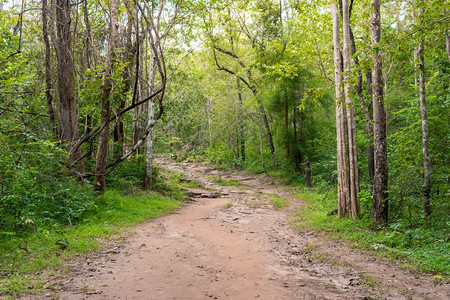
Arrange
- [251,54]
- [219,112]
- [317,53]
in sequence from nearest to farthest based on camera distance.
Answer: [317,53] → [251,54] → [219,112]

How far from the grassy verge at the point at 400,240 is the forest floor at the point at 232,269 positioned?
0.27 metres

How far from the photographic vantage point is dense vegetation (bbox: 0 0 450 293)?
5812mm

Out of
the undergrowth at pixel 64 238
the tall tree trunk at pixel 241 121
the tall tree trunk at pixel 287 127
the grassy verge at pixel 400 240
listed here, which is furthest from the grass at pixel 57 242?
the tall tree trunk at pixel 241 121

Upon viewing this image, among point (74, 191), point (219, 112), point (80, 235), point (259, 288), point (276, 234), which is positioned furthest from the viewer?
point (219, 112)

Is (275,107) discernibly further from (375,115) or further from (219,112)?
(375,115)

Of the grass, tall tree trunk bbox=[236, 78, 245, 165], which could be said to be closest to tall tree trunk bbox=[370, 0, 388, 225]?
the grass

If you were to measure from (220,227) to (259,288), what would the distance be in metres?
4.52

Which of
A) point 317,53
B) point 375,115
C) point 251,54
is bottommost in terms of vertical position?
point 375,115

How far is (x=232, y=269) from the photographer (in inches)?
206

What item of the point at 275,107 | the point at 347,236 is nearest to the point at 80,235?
the point at 347,236

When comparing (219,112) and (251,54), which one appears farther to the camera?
(219,112)

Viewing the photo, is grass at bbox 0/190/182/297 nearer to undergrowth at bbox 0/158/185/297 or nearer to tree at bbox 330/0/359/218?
undergrowth at bbox 0/158/185/297

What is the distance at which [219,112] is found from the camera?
25.8 meters

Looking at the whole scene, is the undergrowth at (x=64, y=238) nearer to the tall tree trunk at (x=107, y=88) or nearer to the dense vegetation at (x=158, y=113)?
the dense vegetation at (x=158, y=113)
